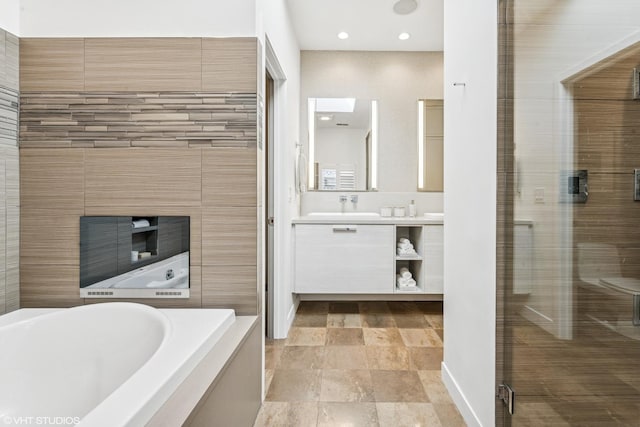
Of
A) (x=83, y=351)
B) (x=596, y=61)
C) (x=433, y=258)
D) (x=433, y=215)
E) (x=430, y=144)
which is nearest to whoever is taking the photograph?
(x=596, y=61)

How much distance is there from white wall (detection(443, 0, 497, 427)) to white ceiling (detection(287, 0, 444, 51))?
1138mm

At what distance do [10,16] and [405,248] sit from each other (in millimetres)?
2918

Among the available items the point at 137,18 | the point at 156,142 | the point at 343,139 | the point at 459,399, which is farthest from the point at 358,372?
the point at 343,139

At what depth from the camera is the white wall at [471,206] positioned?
1481 mm

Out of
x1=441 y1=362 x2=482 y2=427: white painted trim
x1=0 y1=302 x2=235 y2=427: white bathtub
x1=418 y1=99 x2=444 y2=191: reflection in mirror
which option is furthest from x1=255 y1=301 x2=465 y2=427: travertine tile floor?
x1=418 y1=99 x2=444 y2=191: reflection in mirror

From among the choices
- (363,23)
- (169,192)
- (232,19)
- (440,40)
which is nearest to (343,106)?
(363,23)

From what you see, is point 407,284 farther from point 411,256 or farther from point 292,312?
point 292,312

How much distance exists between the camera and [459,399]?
1800 mm

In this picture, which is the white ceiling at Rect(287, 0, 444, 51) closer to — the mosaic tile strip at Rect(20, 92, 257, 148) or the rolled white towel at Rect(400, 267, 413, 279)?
the mosaic tile strip at Rect(20, 92, 257, 148)

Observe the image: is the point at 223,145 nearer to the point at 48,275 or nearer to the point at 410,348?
the point at 48,275

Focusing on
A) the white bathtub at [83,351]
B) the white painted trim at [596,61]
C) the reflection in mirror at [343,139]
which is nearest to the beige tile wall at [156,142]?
the white bathtub at [83,351]

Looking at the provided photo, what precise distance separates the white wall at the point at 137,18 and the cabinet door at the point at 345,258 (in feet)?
5.83

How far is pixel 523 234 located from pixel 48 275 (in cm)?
205

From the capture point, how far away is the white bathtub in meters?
1.32
